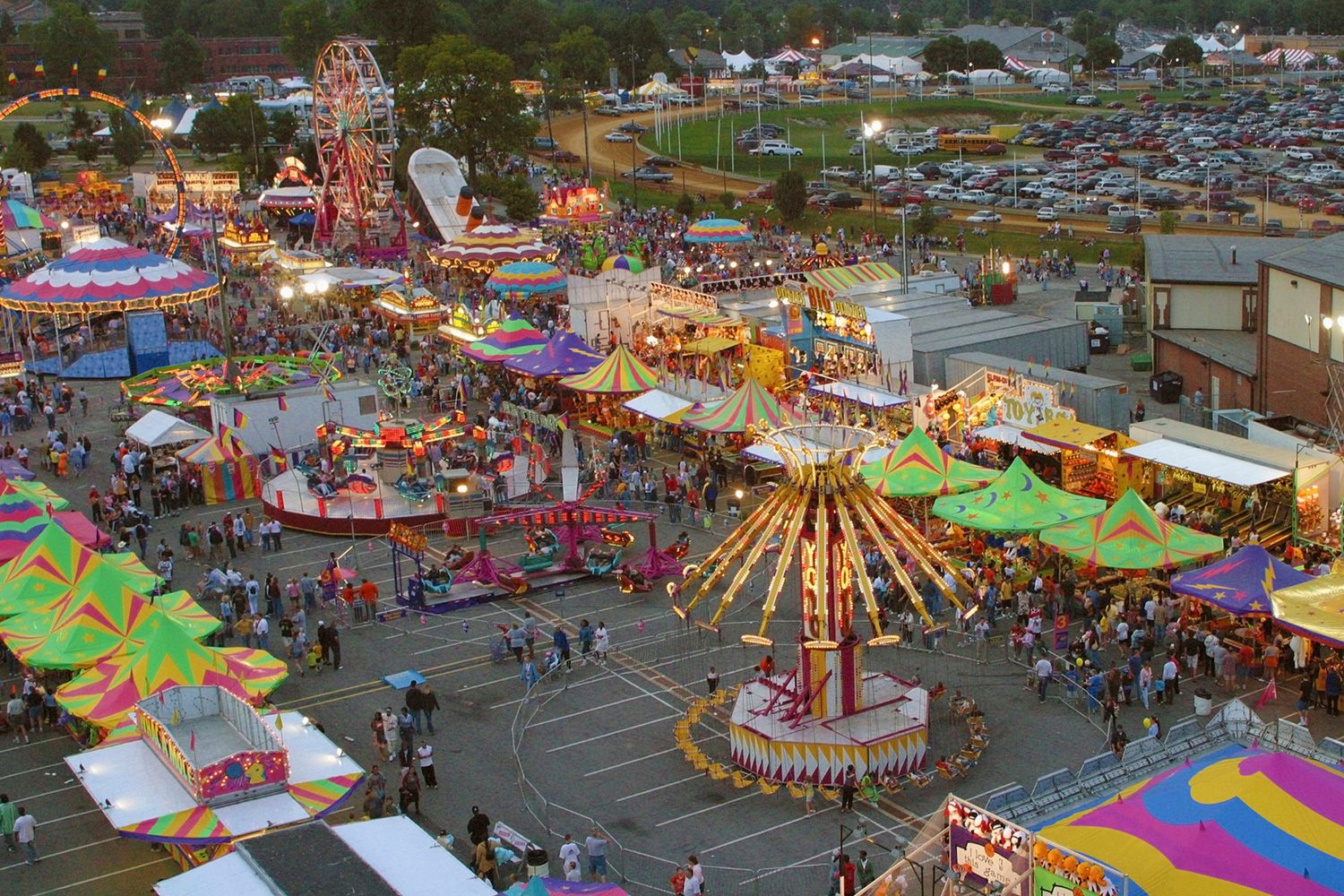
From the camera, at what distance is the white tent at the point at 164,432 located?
41719 millimetres

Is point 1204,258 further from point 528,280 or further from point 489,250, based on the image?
point 489,250

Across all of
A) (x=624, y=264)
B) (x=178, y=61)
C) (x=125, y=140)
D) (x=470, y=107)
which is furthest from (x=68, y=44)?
(x=624, y=264)

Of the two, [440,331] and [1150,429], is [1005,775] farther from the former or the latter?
[440,331]

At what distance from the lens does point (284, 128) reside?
364 ft

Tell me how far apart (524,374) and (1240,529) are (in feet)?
71.1

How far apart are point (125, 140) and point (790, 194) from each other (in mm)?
55592

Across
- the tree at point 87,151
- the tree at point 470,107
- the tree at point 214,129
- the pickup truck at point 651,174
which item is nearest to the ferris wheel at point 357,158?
the tree at point 470,107

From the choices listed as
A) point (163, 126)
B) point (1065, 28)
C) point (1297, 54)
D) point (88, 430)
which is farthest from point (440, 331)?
point (1065, 28)

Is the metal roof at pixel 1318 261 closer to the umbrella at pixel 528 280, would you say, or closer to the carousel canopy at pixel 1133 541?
the carousel canopy at pixel 1133 541

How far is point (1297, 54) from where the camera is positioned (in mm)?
146875

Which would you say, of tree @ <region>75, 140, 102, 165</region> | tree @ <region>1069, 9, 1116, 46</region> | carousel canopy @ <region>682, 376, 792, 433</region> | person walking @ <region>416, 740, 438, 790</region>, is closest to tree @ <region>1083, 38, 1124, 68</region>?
tree @ <region>1069, 9, 1116, 46</region>

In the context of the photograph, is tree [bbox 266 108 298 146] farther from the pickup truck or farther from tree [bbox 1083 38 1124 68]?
tree [bbox 1083 38 1124 68]

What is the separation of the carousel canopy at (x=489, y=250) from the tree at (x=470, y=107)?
2563 centimetres

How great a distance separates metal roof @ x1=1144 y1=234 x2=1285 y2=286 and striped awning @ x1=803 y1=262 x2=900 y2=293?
299 inches
